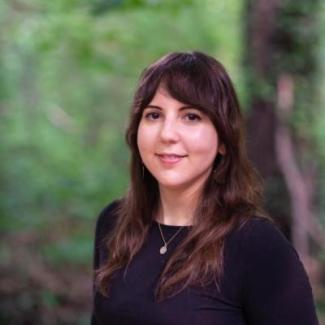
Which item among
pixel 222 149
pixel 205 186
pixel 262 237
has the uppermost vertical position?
pixel 222 149

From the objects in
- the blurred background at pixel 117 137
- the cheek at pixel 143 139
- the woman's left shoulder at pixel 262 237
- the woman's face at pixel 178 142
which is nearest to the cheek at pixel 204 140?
the woman's face at pixel 178 142

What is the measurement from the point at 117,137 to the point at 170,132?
867 cm

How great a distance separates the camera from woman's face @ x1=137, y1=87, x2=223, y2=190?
2.13 m

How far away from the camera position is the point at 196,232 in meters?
2.16

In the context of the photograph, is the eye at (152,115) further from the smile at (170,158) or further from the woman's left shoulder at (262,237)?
the woman's left shoulder at (262,237)

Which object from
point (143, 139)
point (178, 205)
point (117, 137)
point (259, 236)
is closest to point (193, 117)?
point (143, 139)

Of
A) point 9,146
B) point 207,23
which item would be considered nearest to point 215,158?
point 9,146

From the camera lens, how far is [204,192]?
224 centimetres

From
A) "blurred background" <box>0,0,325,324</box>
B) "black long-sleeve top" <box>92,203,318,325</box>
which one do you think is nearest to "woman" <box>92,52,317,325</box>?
"black long-sleeve top" <box>92,203,318,325</box>

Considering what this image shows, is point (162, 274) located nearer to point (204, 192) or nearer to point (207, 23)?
point (204, 192)

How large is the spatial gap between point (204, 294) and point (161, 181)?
389 millimetres

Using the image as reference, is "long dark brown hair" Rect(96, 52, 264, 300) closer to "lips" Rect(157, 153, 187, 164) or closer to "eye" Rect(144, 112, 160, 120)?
"eye" Rect(144, 112, 160, 120)

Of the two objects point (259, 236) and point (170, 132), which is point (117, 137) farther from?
point (259, 236)

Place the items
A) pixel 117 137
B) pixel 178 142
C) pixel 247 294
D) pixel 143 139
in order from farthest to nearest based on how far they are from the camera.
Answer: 1. pixel 117 137
2. pixel 143 139
3. pixel 178 142
4. pixel 247 294
